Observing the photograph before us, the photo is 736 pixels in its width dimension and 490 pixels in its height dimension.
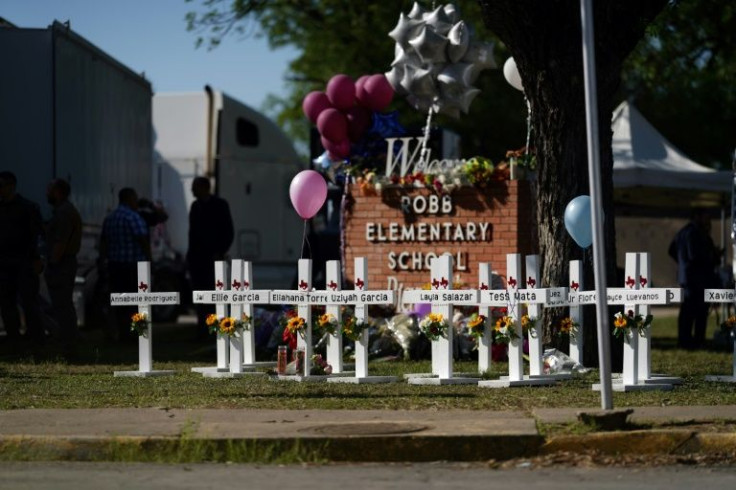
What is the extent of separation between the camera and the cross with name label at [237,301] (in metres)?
13.9

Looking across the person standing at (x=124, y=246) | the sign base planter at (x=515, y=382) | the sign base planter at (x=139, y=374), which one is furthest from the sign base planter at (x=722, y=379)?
the person standing at (x=124, y=246)

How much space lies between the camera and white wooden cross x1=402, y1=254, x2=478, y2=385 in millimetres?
13188

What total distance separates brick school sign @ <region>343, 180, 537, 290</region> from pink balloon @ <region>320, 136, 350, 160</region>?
65 centimetres

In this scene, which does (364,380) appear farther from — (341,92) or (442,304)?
(341,92)

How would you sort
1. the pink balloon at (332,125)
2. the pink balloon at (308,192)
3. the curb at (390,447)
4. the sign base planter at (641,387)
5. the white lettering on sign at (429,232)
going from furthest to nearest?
the pink balloon at (332,125)
the white lettering on sign at (429,232)
the pink balloon at (308,192)
the sign base planter at (641,387)
the curb at (390,447)

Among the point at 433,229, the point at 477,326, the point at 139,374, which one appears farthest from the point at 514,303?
the point at 433,229

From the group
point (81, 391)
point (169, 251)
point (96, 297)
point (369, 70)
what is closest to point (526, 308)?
point (81, 391)

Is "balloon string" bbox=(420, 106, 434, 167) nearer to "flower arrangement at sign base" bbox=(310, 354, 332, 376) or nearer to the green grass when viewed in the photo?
the green grass

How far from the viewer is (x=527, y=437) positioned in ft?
31.5

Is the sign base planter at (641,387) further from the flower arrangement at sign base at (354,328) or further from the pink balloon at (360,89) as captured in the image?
the pink balloon at (360,89)

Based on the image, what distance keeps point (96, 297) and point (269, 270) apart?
5983mm

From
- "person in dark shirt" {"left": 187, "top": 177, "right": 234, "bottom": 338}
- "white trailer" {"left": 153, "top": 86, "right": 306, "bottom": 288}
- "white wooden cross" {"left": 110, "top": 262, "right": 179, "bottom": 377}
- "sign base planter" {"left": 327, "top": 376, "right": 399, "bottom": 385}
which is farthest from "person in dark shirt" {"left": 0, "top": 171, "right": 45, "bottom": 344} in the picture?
"white trailer" {"left": 153, "top": 86, "right": 306, "bottom": 288}

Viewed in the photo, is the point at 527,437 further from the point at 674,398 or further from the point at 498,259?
the point at 498,259

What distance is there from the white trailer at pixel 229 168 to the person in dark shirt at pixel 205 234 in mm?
5119
